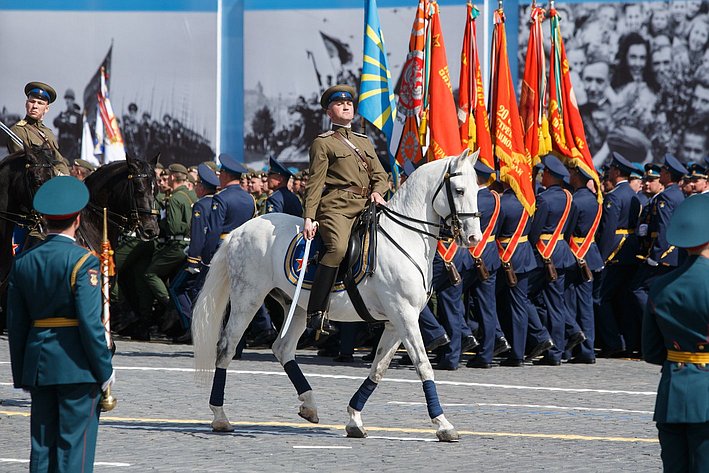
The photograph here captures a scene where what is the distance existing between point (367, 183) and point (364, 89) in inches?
208

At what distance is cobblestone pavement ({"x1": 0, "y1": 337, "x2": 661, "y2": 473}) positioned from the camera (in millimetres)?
9250

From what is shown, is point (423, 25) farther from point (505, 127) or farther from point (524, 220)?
point (524, 220)

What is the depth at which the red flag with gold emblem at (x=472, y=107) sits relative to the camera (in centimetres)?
1684

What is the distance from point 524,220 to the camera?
1548cm

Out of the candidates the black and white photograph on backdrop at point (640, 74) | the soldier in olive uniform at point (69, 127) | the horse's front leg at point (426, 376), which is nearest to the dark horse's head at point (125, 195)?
the horse's front leg at point (426, 376)

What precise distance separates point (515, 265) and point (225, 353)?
17.5ft

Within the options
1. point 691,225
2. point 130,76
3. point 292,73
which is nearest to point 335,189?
point 691,225

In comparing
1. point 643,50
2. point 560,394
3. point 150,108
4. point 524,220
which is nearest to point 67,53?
point 150,108

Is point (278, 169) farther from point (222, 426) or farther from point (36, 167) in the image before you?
point (222, 426)

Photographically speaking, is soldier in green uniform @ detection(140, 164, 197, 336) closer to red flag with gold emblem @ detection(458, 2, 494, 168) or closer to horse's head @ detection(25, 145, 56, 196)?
red flag with gold emblem @ detection(458, 2, 494, 168)

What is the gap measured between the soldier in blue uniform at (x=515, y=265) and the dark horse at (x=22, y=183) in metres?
5.34

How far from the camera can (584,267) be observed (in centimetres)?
1605

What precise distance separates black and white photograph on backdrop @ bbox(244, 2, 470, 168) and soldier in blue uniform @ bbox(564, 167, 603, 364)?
8.80m

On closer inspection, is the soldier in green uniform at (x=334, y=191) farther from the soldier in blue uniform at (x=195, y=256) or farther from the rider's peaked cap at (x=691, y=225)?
the soldier in blue uniform at (x=195, y=256)
